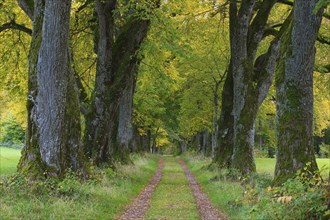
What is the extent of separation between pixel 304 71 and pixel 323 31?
1063 cm

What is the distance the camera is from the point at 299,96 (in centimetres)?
925

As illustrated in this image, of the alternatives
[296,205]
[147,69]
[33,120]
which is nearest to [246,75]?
[147,69]

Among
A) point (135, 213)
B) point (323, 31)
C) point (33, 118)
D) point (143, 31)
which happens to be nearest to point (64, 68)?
point (33, 118)

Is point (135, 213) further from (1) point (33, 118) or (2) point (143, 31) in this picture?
(2) point (143, 31)

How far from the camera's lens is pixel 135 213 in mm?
10406

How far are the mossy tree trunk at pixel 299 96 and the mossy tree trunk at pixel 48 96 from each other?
550cm

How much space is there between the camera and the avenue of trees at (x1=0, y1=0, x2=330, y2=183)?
941cm

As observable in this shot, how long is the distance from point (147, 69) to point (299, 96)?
15.3 m

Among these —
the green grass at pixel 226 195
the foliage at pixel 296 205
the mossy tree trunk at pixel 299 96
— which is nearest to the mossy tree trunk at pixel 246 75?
the green grass at pixel 226 195

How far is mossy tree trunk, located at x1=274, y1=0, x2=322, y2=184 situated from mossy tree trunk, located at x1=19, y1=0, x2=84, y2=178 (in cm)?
550

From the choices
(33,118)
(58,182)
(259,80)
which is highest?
(259,80)

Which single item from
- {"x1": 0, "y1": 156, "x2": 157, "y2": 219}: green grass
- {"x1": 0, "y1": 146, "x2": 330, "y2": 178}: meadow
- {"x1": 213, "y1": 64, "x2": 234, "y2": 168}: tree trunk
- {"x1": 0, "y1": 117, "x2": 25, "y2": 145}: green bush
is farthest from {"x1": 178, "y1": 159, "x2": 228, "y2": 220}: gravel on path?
{"x1": 0, "y1": 117, "x2": 25, "y2": 145}: green bush

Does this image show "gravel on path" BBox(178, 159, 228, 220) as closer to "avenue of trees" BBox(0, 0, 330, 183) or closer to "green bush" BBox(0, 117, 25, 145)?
"avenue of trees" BBox(0, 0, 330, 183)

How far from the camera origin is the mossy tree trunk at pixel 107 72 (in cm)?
1647
